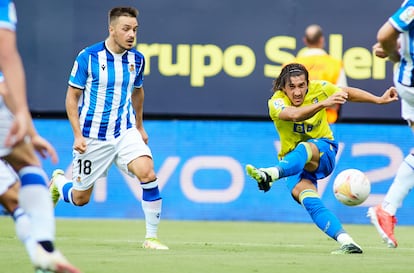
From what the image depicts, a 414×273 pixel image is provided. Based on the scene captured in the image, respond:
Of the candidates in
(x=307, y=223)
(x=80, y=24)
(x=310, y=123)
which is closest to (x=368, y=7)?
(x=307, y=223)

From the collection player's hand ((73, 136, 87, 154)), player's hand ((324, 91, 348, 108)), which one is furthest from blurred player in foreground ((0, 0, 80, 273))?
player's hand ((73, 136, 87, 154))

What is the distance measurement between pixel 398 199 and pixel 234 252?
1.40 m

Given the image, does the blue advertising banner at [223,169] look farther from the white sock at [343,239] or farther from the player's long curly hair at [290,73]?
the white sock at [343,239]

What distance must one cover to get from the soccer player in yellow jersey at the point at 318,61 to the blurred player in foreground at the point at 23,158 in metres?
7.23

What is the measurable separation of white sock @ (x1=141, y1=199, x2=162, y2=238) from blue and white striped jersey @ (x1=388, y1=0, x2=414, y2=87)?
2494 millimetres

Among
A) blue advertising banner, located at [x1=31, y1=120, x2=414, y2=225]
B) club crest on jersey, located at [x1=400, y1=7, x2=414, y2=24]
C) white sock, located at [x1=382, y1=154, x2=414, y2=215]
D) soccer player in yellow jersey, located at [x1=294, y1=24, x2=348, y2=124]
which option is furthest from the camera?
blue advertising banner, located at [x1=31, y1=120, x2=414, y2=225]

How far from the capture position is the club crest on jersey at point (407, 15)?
665 centimetres

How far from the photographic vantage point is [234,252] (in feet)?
26.4

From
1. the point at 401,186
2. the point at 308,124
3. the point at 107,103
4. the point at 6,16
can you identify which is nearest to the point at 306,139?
the point at 308,124

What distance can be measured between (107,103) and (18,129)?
4301 mm

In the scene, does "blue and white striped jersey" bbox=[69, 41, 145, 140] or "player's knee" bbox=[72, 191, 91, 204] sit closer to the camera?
"blue and white striped jersey" bbox=[69, 41, 145, 140]

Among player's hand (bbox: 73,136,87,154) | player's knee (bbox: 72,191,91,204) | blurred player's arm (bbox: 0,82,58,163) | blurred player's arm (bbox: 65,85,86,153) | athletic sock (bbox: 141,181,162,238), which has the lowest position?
player's knee (bbox: 72,191,91,204)

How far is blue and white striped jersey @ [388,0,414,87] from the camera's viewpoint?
21.9 ft

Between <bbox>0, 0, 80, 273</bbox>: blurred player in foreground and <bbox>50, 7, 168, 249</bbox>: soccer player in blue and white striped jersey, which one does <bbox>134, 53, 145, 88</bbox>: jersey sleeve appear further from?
<bbox>0, 0, 80, 273</bbox>: blurred player in foreground
